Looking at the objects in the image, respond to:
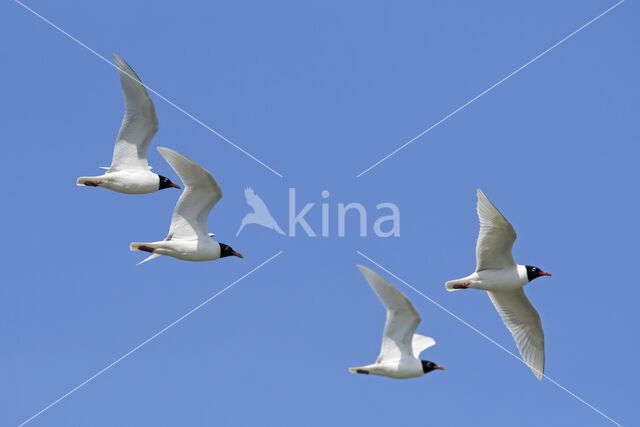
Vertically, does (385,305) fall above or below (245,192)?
below

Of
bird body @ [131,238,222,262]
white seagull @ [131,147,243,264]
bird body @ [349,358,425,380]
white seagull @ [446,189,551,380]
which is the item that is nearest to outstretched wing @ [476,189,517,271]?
white seagull @ [446,189,551,380]

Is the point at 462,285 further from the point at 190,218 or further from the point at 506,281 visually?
the point at 190,218

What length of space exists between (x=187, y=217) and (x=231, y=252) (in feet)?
4.80

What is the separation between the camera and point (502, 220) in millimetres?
21656

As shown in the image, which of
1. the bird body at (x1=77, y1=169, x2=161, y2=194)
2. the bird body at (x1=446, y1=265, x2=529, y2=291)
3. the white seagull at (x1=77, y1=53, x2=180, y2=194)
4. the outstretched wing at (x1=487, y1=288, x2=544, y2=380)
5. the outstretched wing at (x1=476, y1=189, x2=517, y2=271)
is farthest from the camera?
the outstretched wing at (x1=487, y1=288, x2=544, y2=380)

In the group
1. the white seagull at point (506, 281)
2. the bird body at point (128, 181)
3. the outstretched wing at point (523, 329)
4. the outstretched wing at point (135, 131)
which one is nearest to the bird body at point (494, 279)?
the white seagull at point (506, 281)

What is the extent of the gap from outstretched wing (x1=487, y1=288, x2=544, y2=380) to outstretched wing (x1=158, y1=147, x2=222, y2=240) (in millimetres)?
6360

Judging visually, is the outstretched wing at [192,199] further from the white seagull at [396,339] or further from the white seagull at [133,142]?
the white seagull at [396,339]

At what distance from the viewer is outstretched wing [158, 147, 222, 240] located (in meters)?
21.8

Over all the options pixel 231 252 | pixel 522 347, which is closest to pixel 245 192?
pixel 231 252

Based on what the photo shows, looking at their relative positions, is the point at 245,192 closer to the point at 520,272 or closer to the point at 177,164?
the point at 177,164

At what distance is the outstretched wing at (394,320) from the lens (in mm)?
19984

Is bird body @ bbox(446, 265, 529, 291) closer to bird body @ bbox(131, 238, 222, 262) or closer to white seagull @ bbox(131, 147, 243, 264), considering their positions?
bird body @ bbox(131, 238, 222, 262)

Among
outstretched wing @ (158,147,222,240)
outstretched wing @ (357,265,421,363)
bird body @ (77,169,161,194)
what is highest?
bird body @ (77,169,161,194)
